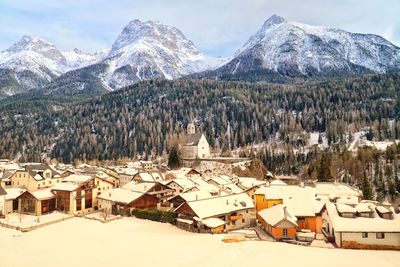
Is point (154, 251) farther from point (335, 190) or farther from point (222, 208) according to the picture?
point (335, 190)

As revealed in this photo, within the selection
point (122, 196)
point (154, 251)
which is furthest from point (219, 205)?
point (122, 196)

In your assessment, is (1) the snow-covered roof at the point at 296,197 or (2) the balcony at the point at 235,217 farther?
(2) the balcony at the point at 235,217

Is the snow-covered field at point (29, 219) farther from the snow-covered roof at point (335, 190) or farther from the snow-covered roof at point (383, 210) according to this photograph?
the snow-covered roof at point (383, 210)

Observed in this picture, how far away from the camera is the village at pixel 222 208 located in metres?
45.1

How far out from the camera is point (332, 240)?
148 feet

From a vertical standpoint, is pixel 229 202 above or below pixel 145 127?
below

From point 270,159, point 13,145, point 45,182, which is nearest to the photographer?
point 45,182

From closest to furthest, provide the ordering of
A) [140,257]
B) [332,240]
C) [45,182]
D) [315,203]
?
[140,257] → [332,240] → [315,203] → [45,182]

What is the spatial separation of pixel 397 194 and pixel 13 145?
171 meters

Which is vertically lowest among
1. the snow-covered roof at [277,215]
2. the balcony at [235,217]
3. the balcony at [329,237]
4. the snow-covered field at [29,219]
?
the snow-covered field at [29,219]

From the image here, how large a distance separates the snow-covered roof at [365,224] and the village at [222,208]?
0.09m

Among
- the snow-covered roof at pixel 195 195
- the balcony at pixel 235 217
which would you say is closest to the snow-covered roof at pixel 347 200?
the balcony at pixel 235 217

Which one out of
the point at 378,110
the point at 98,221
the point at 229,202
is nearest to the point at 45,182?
the point at 98,221

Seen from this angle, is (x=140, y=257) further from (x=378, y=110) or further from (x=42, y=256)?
(x=378, y=110)
